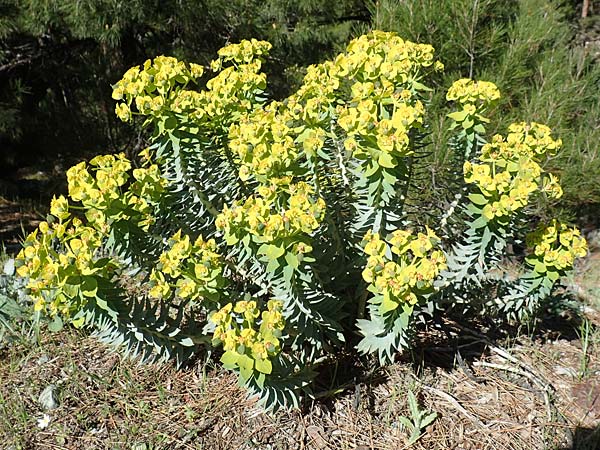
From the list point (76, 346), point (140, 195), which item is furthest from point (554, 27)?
point (76, 346)

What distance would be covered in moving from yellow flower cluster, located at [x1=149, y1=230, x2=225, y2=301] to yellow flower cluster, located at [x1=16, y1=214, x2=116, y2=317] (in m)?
0.20

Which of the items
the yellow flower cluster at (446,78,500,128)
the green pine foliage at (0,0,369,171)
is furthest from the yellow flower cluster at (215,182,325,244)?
the green pine foliage at (0,0,369,171)

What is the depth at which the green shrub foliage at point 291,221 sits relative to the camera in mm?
1666

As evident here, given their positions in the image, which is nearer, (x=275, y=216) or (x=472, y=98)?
(x=275, y=216)

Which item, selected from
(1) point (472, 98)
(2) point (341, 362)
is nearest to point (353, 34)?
(1) point (472, 98)

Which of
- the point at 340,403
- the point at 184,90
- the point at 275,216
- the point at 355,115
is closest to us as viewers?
the point at 275,216

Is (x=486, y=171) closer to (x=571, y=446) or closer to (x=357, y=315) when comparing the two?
(x=357, y=315)

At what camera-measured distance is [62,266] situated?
1656 millimetres

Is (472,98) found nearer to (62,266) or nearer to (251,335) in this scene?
(251,335)

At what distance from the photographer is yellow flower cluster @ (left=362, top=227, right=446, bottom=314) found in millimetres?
1626

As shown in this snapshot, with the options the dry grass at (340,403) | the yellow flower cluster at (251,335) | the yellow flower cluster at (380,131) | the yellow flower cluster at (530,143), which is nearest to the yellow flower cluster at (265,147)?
the yellow flower cluster at (380,131)

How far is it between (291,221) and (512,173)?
825mm

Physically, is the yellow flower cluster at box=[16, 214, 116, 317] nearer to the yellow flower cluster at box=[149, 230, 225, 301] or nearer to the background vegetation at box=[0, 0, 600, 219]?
the yellow flower cluster at box=[149, 230, 225, 301]

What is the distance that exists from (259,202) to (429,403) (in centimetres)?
102
